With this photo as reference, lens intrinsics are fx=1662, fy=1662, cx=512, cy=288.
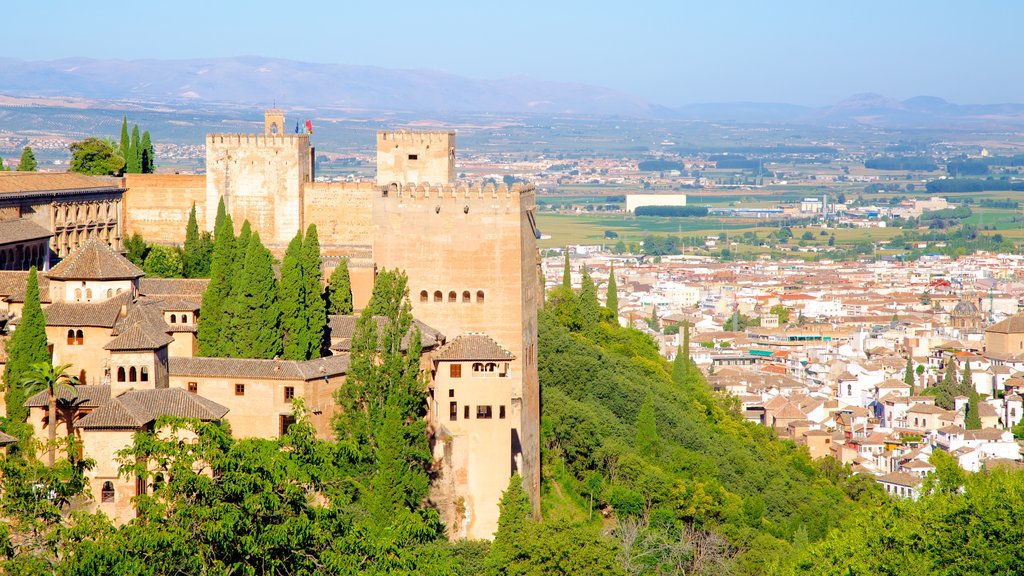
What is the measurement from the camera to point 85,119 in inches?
6796

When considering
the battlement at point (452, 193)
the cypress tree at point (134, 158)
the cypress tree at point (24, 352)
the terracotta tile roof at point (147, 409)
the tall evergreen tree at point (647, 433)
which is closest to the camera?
the terracotta tile roof at point (147, 409)

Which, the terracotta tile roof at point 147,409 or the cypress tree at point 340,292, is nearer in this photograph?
the terracotta tile roof at point 147,409

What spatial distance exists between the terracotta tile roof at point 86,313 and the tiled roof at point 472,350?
6.88 m

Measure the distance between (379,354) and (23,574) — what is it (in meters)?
14.4

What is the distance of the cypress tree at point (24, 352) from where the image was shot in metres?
32.8

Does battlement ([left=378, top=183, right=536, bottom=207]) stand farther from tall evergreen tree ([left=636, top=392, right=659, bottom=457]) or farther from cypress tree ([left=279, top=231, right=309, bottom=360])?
tall evergreen tree ([left=636, top=392, right=659, bottom=457])

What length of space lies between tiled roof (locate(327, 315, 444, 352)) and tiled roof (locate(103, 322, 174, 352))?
4766 mm

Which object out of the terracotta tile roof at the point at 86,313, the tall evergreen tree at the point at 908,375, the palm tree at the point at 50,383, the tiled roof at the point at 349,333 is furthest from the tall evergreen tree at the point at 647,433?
the tall evergreen tree at the point at 908,375

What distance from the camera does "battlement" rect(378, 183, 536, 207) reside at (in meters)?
38.9

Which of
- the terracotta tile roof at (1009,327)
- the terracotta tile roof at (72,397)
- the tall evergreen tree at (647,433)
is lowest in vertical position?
the terracotta tile roof at (1009,327)

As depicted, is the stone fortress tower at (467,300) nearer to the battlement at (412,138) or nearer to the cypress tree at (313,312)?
the battlement at (412,138)

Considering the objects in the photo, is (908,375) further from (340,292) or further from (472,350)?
(472,350)

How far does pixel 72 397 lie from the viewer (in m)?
32.2

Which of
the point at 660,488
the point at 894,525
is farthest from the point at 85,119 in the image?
the point at 894,525
